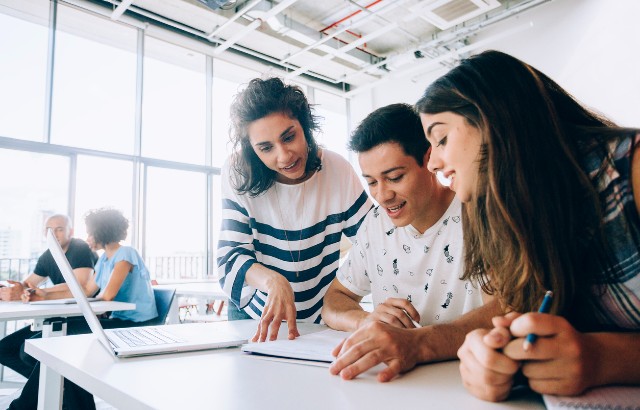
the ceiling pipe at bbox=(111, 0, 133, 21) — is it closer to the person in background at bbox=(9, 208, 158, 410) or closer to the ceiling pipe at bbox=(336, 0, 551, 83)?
the person in background at bbox=(9, 208, 158, 410)

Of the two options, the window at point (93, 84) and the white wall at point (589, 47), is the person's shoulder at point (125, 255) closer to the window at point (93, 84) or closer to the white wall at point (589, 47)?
the window at point (93, 84)

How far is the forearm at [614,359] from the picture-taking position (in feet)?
1.97

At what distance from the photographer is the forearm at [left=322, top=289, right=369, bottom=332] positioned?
1.23 metres

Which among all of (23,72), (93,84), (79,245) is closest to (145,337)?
(79,245)

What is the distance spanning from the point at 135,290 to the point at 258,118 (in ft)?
6.76

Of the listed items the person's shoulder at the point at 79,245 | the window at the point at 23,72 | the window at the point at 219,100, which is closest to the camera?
the person's shoulder at the point at 79,245

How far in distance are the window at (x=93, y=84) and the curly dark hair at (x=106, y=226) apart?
7.18ft

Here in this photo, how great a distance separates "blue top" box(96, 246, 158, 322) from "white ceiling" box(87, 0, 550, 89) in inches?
113

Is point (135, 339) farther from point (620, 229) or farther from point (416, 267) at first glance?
point (620, 229)

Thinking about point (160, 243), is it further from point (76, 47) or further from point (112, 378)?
point (112, 378)

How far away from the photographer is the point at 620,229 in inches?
26.5

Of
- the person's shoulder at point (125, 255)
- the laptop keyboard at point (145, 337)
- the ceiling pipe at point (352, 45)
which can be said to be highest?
the ceiling pipe at point (352, 45)

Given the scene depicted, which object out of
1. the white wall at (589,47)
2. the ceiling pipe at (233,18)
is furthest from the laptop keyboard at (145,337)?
the ceiling pipe at (233,18)

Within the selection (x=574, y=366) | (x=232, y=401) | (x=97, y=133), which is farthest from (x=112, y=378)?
(x=97, y=133)
